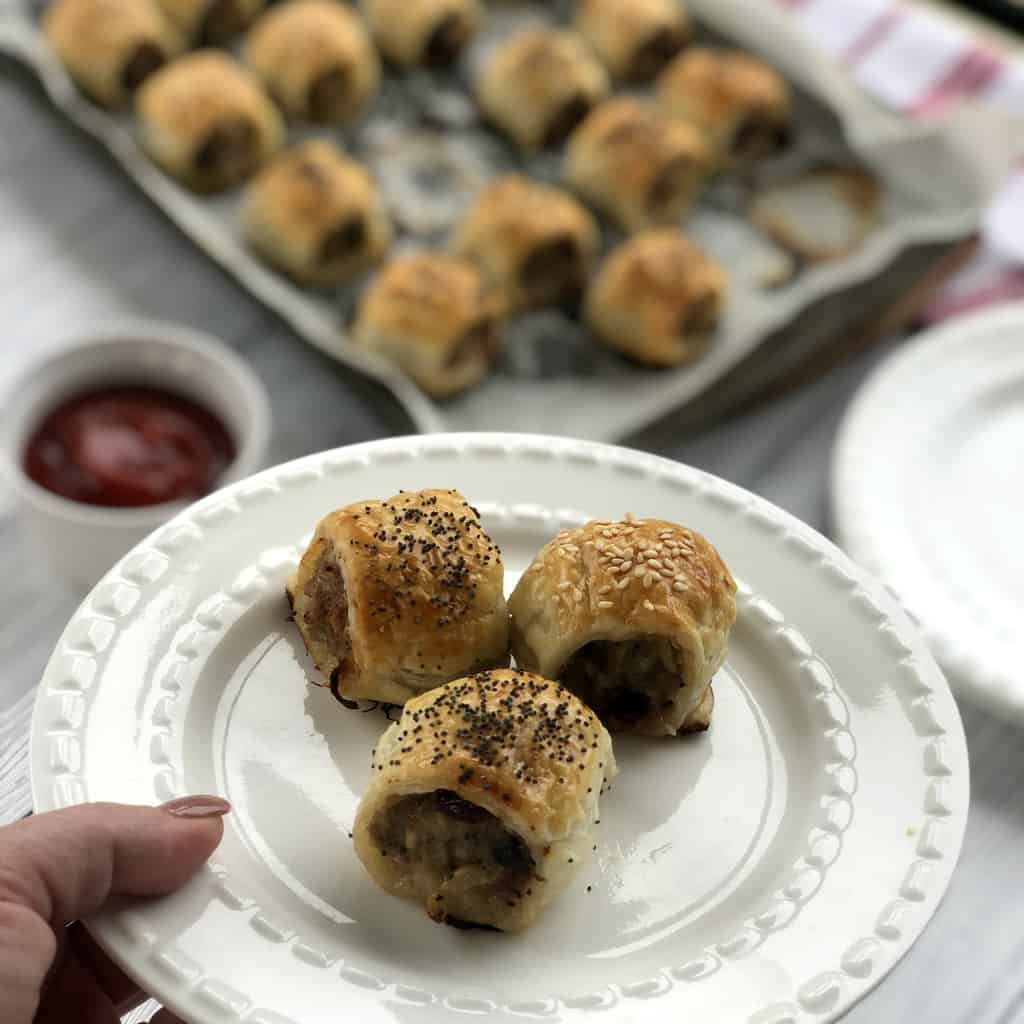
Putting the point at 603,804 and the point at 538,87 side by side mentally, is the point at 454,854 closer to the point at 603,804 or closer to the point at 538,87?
the point at 603,804

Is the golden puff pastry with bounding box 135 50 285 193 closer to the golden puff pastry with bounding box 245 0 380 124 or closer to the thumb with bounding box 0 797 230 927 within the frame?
the golden puff pastry with bounding box 245 0 380 124

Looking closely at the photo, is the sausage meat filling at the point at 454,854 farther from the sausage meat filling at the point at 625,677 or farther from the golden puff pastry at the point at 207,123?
the golden puff pastry at the point at 207,123

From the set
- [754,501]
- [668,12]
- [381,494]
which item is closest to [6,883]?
[381,494]

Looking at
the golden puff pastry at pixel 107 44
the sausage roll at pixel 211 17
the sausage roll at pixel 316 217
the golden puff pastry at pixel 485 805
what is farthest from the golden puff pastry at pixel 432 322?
the golden puff pastry at pixel 485 805

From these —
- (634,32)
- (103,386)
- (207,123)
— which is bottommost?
(103,386)

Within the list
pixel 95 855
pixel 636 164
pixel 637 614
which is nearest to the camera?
pixel 95 855

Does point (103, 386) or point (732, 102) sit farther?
point (732, 102)

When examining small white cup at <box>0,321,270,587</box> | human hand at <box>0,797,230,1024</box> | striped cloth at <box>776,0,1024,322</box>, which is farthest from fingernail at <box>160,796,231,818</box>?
striped cloth at <box>776,0,1024,322</box>

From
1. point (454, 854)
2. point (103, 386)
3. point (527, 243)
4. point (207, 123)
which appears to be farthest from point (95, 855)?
point (207, 123)
